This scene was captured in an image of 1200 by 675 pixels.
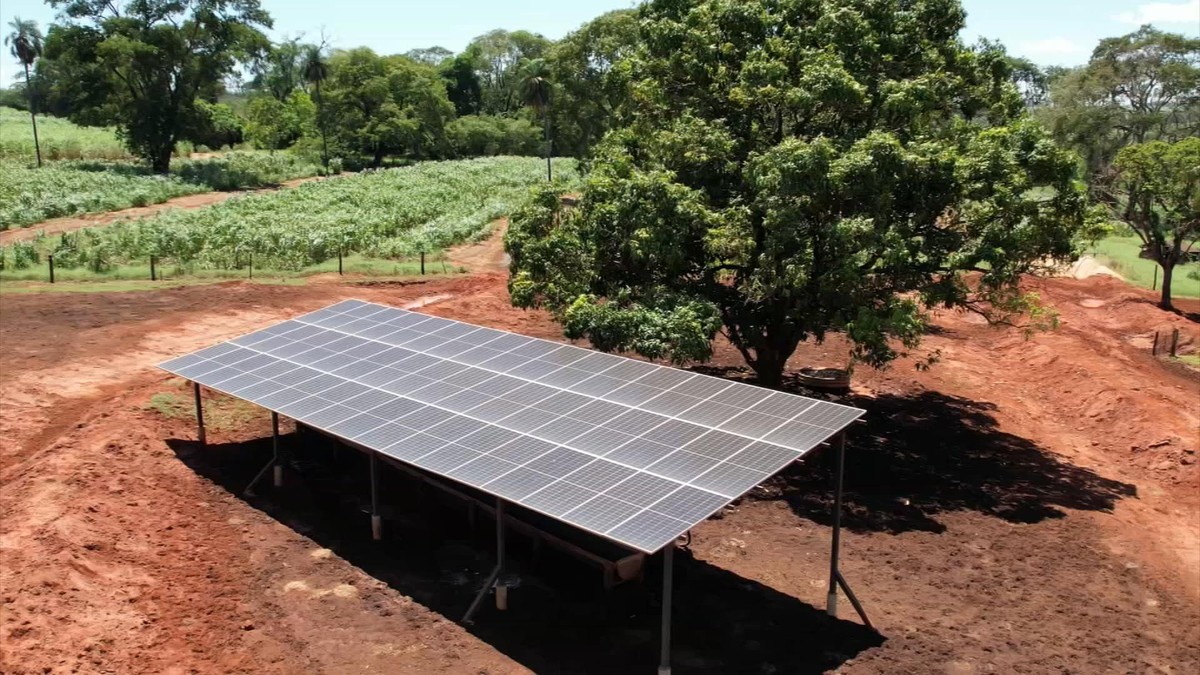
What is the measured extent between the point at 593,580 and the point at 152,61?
6071 cm

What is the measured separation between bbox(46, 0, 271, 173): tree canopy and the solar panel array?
5283 cm

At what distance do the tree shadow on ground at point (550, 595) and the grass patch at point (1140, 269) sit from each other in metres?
32.3

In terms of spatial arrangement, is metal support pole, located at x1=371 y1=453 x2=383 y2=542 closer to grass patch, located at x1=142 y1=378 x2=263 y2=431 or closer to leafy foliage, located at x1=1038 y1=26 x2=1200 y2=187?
grass patch, located at x1=142 y1=378 x2=263 y2=431

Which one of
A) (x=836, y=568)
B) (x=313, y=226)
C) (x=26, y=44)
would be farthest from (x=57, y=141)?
(x=836, y=568)

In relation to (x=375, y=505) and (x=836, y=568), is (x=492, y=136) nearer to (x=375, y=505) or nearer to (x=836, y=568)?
(x=375, y=505)

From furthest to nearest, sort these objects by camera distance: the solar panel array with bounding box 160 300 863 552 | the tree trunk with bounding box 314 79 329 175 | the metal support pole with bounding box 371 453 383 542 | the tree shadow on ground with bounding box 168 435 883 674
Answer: the tree trunk with bounding box 314 79 329 175, the metal support pole with bounding box 371 453 383 542, the tree shadow on ground with bounding box 168 435 883 674, the solar panel array with bounding box 160 300 863 552

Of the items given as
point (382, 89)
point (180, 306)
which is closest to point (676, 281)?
point (180, 306)

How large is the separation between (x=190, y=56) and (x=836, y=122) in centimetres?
5908

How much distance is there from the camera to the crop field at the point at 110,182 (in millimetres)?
45656

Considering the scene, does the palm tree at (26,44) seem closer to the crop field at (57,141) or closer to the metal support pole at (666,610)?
the crop field at (57,141)

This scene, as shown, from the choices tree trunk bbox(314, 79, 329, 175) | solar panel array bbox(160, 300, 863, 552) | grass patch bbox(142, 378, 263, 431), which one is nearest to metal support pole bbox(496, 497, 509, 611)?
solar panel array bbox(160, 300, 863, 552)

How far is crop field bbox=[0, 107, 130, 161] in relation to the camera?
232 feet

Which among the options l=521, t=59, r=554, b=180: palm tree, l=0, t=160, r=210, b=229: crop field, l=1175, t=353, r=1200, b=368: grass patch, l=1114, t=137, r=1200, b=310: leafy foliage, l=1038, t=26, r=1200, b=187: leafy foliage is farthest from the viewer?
l=521, t=59, r=554, b=180: palm tree

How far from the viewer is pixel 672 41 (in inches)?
759
